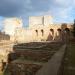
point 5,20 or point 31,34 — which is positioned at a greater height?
point 5,20

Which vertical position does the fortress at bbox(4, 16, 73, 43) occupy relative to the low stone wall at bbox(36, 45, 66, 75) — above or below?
above

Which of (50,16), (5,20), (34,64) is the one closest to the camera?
(34,64)

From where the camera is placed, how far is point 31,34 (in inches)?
1384

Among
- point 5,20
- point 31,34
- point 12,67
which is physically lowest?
point 12,67

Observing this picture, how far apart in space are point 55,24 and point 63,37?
2.82m

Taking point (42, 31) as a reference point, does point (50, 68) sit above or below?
below

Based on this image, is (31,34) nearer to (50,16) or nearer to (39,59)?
(50,16)

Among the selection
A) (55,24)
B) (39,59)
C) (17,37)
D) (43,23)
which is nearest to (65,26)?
(55,24)

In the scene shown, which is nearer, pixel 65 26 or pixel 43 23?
pixel 65 26

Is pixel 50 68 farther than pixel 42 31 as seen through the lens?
No

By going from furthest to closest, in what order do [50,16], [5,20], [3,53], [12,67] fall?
1. [5,20]
2. [50,16]
3. [3,53]
4. [12,67]

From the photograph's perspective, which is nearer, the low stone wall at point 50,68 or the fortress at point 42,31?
the low stone wall at point 50,68

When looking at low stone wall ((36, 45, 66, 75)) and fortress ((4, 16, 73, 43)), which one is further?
fortress ((4, 16, 73, 43))

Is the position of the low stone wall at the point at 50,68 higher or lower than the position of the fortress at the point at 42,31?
lower
